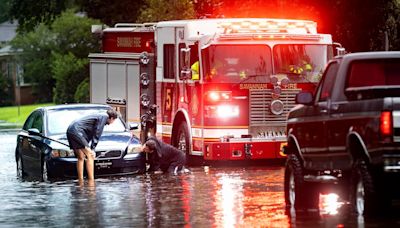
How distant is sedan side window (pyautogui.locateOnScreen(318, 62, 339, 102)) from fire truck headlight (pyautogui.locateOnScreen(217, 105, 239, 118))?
8.62 metres

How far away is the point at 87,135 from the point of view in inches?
930

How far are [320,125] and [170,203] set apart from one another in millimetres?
3250

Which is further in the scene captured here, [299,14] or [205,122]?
[299,14]

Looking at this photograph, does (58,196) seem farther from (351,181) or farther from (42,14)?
(42,14)

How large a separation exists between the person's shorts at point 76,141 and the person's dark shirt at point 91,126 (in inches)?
3.8

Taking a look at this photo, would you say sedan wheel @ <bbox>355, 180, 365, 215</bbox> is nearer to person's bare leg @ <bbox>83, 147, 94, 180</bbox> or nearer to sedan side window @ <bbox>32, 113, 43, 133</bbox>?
person's bare leg @ <bbox>83, 147, 94, 180</bbox>

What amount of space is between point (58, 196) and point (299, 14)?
1772 cm

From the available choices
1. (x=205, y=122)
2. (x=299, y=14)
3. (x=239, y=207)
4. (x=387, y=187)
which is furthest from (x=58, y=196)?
(x=299, y=14)

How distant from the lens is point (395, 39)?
37.6m

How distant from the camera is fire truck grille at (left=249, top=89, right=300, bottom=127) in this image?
25.7m

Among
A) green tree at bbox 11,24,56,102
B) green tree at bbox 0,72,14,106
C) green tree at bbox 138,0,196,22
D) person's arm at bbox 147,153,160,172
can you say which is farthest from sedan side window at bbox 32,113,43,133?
green tree at bbox 0,72,14,106

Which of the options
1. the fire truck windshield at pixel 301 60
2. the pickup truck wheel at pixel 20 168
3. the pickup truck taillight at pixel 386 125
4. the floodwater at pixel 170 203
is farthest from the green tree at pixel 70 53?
the pickup truck taillight at pixel 386 125

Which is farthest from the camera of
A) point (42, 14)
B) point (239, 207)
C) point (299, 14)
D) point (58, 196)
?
point (42, 14)

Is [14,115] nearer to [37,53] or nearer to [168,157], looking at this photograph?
[37,53]
